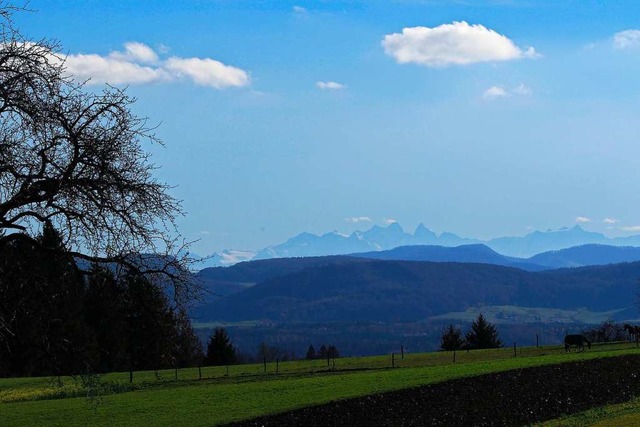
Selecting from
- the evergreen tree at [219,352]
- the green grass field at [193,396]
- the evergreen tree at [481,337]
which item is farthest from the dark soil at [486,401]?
the evergreen tree at [481,337]

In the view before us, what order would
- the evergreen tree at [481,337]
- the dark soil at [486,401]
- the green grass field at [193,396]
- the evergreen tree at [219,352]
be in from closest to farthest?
the dark soil at [486,401] < the green grass field at [193,396] < the evergreen tree at [219,352] < the evergreen tree at [481,337]

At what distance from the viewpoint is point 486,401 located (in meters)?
42.1

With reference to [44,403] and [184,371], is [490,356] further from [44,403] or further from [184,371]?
[44,403]

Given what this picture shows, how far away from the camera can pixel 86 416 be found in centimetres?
3819

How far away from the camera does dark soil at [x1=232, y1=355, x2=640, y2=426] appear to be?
3716 centimetres

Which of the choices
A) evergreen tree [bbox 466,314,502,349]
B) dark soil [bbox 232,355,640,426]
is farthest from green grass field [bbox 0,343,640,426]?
evergreen tree [bbox 466,314,502,349]

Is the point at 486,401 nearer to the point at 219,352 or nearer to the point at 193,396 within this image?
the point at 193,396

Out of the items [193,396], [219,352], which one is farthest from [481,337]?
[193,396]

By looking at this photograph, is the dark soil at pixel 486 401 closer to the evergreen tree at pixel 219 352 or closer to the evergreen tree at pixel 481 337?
the evergreen tree at pixel 219 352

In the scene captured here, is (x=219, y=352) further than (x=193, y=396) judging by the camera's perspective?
Yes

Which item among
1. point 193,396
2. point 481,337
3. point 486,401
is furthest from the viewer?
point 481,337

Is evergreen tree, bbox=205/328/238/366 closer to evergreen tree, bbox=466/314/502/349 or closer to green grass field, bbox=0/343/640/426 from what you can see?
evergreen tree, bbox=466/314/502/349

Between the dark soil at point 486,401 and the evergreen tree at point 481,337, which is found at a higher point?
the evergreen tree at point 481,337

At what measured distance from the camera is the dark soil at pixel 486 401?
1463 inches
